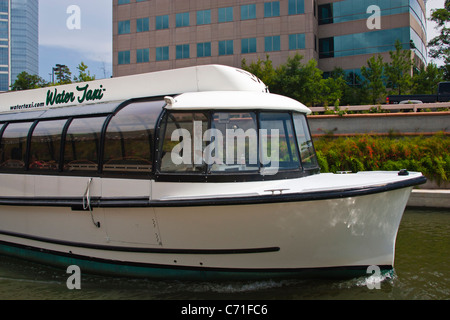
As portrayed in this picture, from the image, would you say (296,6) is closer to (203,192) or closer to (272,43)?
(272,43)

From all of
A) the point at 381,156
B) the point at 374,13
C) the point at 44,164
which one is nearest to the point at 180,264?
the point at 44,164

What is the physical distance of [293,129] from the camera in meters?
6.39

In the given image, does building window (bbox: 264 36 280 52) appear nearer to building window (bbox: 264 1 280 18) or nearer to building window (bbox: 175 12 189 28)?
building window (bbox: 264 1 280 18)

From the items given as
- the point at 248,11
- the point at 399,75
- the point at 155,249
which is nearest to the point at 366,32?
the point at 399,75

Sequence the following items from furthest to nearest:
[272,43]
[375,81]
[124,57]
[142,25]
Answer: [124,57] → [142,25] → [272,43] → [375,81]

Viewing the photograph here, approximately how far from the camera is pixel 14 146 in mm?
7945

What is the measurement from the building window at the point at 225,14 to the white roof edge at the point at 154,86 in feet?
116

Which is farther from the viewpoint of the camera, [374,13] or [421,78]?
[374,13]

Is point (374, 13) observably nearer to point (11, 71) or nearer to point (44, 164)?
point (44, 164)

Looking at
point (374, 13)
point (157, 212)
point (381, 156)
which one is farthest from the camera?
point (374, 13)

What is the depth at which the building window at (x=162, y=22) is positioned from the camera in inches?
1724

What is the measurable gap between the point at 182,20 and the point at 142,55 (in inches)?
224

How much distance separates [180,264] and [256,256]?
1.12m

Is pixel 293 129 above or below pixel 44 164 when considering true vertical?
above
